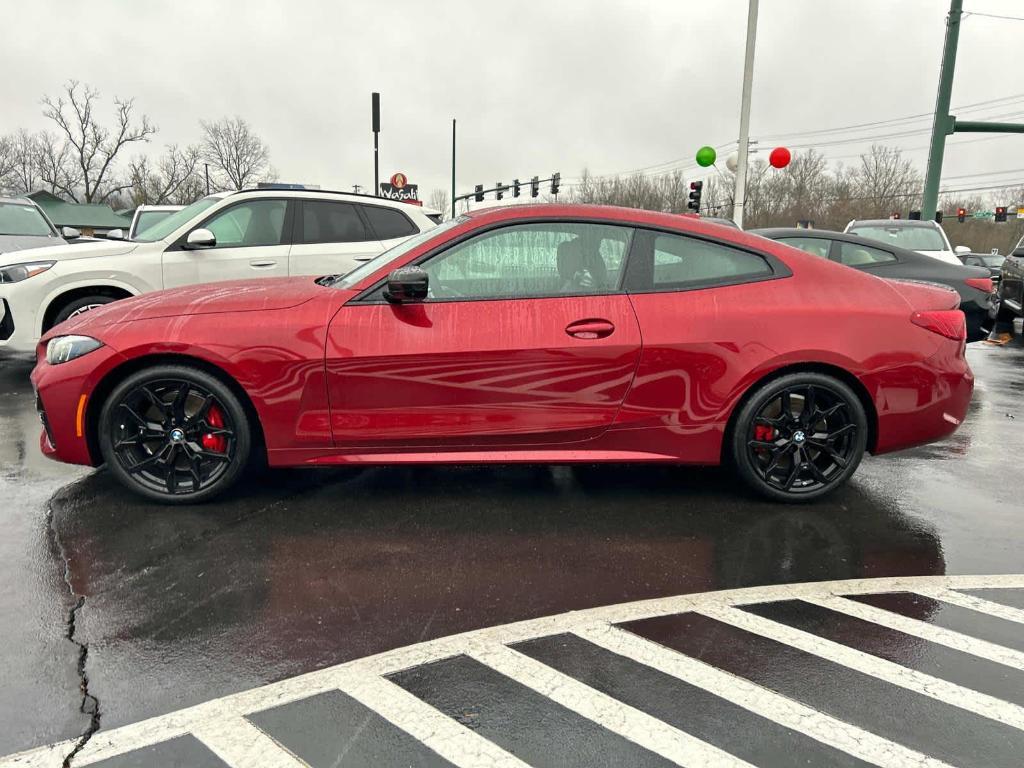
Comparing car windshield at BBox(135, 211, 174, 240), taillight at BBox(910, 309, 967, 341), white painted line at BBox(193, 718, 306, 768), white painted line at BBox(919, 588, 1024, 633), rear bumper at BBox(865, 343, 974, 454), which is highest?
car windshield at BBox(135, 211, 174, 240)

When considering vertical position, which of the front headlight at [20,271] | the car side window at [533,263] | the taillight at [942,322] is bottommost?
the taillight at [942,322]

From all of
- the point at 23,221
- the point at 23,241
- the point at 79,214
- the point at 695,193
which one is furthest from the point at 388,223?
the point at 79,214

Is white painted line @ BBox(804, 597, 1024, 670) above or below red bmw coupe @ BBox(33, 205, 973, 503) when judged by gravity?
below

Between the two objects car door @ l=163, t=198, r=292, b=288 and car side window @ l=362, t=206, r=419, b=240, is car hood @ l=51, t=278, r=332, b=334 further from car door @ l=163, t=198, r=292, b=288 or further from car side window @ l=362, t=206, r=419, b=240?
car side window @ l=362, t=206, r=419, b=240

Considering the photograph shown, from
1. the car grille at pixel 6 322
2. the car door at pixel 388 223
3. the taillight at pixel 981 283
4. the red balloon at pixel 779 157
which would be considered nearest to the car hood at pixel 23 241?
the car grille at pixel 6 322

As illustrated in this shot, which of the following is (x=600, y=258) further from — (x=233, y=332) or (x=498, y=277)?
(x=233, y=332)

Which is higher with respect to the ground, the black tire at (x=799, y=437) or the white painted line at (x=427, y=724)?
the black tire at (x=799, y=437)

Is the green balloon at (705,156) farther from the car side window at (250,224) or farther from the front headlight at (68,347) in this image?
the front headlight at (68,347)

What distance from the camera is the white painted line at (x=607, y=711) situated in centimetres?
207

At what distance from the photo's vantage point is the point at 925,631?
2785 millimetres

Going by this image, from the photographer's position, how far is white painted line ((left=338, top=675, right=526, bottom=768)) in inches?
80.6

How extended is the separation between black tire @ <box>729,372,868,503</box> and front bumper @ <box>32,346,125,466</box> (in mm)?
3230


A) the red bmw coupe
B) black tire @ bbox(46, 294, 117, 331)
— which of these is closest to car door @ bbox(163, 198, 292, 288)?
black tire @ bbox(46, 294, 117, 331)

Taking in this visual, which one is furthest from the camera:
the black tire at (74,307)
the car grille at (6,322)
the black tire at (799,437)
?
the black tire at (74,307)
